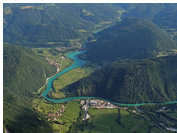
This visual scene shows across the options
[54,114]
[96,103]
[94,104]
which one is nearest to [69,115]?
[54,114]

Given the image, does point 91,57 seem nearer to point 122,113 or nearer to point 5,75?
point 5,75

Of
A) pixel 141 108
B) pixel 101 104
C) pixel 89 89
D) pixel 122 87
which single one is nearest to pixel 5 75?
pixel 89 89

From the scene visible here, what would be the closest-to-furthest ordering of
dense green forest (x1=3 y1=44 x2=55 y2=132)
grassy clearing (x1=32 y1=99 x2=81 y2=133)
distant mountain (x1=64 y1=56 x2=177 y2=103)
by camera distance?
1. dense green forest (x1=3 y1=44 x2=55 y2=132)
2. grassy clearing (x1=32 y1=99 x2=81 y2=133)
3. distant mountain (x1=64 y1=56 x2=177 y2=103)

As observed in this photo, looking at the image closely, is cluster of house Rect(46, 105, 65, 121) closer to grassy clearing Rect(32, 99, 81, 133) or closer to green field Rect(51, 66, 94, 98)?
grassy clearing Rect(32, 99, 81, 133)

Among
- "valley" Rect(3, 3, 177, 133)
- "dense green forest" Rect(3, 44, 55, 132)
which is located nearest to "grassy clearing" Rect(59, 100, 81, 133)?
"valley" Rect(3, 3, 177, 133)

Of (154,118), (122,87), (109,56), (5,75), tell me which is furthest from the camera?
(109,56)

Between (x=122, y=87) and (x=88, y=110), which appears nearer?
(x=88, y=110)

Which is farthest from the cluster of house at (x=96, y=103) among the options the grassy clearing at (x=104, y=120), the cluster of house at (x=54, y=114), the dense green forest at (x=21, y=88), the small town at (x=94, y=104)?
the dense green forest at (x=21, y=88)
